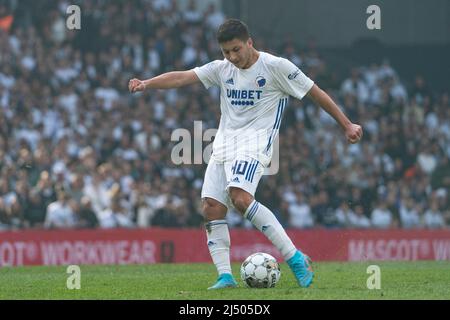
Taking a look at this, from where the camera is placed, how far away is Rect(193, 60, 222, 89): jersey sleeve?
1124cm

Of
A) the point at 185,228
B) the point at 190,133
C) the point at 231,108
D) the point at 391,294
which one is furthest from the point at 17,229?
the point at 391,294

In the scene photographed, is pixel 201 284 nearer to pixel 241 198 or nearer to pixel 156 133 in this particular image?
pixel 241 198

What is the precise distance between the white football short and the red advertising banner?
8902 millimetres

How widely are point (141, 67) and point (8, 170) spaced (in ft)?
17.2

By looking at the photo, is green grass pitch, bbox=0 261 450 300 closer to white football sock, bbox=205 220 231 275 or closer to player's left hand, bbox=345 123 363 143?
white football sock, bbox=205 220 231 275

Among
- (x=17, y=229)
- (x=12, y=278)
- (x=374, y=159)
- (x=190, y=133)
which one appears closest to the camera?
(x=12, y=278)

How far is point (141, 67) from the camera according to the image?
2447cm

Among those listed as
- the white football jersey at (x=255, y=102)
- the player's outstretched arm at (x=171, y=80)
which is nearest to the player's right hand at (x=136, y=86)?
the player's outstretched arm at (x=171, y=80)

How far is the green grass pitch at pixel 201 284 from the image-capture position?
10.2m

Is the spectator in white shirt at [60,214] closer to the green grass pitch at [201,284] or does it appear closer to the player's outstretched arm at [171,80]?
the green grass pitch at [201,284]

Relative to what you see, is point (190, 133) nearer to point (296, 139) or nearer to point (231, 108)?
point (296, 139)

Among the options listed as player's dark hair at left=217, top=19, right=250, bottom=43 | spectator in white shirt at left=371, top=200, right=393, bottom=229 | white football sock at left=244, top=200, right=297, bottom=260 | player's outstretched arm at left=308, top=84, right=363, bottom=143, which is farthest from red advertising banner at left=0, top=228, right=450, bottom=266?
player's dark hair at left=217, top=19, right=250, bottom=43

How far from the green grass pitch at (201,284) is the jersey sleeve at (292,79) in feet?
6.27

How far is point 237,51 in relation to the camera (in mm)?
10711
